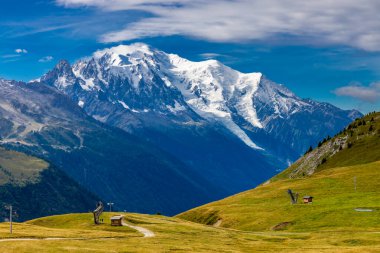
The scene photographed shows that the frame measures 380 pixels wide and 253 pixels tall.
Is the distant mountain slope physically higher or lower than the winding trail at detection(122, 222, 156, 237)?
higher

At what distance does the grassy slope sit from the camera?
89.6 m

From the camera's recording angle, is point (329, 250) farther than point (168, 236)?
No

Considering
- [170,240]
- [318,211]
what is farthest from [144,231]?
[318,211]

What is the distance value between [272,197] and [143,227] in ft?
260

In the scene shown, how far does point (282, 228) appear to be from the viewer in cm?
14638

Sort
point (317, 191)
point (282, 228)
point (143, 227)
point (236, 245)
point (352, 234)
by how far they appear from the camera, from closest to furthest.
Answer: point (236, 245), point (352, 234), point (143, 227), point (282, 228), point (317, 191)

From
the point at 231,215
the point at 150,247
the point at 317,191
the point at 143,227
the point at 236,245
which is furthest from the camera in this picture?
the point at 317,191

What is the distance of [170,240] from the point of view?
106125mm

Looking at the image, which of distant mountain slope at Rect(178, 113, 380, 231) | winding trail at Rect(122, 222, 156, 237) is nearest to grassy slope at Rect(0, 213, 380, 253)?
winding trail at Rect(122, 222, 156, 237)

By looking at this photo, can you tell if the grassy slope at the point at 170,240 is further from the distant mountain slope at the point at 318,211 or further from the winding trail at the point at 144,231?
the distant mountain slope at the point at 318,211

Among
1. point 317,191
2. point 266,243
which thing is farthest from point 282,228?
point 317,191

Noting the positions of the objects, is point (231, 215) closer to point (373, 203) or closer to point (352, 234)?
point (373, 203)

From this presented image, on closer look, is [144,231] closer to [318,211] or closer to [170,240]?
[170,240]

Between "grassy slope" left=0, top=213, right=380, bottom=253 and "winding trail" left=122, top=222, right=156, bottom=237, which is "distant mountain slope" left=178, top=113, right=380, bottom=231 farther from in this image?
"winding trail" left=122, top=222, right=156, bottom=237
